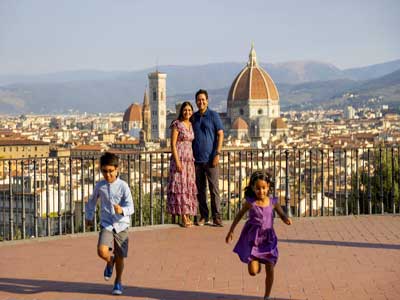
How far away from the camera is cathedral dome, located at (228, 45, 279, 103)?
147000mm

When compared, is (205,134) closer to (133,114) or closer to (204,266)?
(204,266)

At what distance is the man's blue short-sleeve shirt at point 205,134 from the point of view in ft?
30.7

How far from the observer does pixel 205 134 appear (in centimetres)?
938

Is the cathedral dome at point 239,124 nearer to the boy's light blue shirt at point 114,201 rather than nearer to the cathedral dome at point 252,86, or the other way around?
the cathedral dome at point 252,86

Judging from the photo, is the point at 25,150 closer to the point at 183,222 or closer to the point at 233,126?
the point at 233,126

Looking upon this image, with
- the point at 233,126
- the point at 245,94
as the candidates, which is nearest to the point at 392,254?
the point at 233,126

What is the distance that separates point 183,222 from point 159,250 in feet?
4.76

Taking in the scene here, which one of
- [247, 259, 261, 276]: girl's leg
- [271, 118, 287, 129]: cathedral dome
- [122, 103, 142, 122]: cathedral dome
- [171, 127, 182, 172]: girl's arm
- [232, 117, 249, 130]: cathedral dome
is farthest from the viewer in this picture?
[122, 103, 142, 122]: cathedral dome

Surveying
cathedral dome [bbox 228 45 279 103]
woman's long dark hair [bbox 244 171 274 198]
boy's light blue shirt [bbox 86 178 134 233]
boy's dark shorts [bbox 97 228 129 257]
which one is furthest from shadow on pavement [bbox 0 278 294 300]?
cathedral dome [bbox 228 45 279 103]

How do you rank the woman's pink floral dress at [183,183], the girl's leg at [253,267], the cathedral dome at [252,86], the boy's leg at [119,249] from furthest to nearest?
the cathedral dome at [252,86] → the woman's pink floral dress at [183,183] → the boy's leg at [119,249] → the girl's leg at [253,267]

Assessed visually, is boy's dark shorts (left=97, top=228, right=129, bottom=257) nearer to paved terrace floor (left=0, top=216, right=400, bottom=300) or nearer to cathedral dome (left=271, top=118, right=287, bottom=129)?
paved terrace floor (left=0, top=216, right=400, bottom=300)

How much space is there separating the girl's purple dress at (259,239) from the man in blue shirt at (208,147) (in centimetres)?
321

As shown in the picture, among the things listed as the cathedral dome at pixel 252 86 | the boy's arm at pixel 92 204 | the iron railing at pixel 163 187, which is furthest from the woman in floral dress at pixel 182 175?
the cathedral dome at pixel 252 86

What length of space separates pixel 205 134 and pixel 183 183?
57 cm
